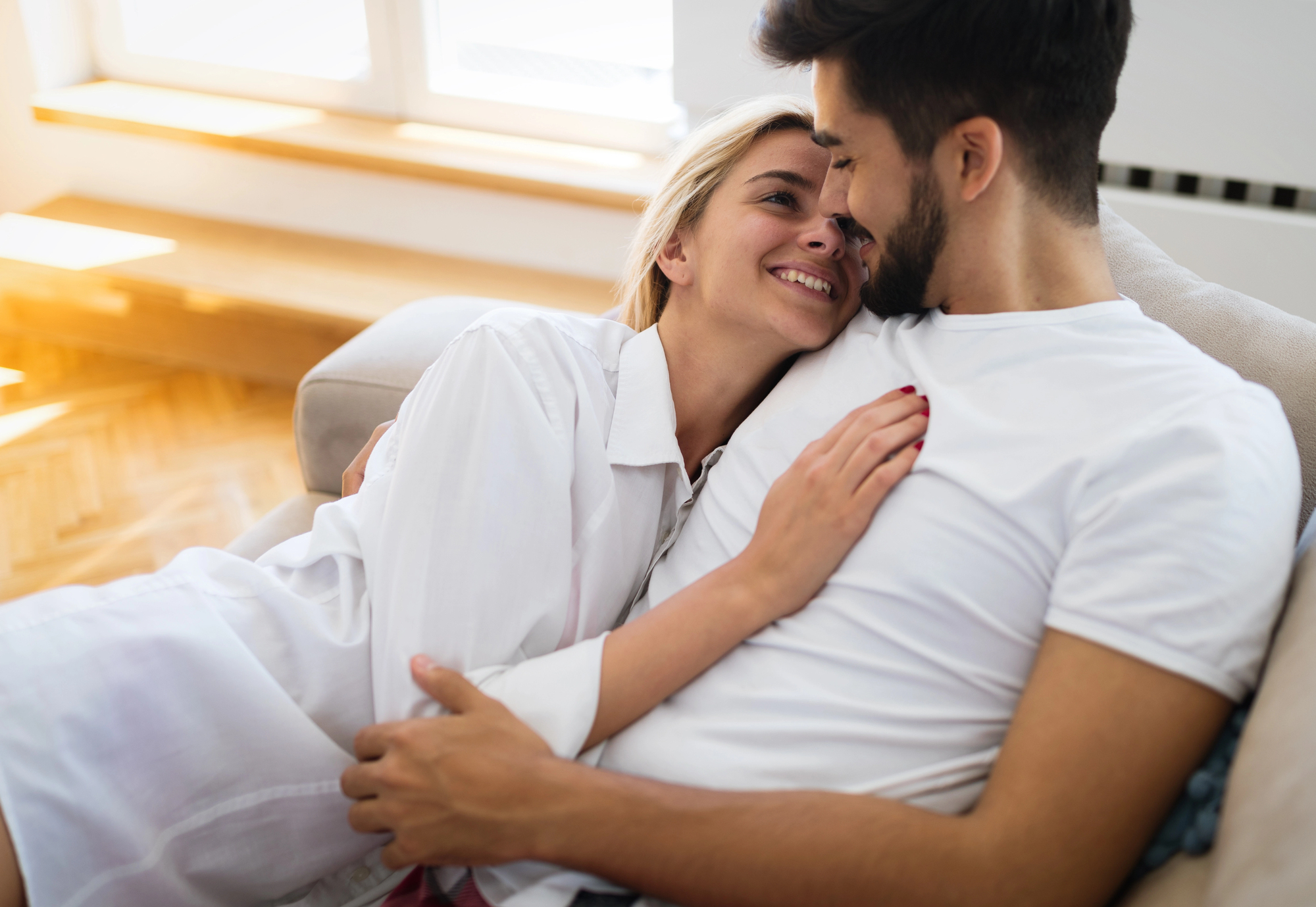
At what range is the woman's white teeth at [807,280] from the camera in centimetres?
134

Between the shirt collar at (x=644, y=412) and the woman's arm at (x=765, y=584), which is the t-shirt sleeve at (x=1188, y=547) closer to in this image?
the woman's arm at (x=765, y=584)

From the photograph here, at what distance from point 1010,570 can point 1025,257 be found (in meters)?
0.38

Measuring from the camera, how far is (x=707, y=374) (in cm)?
142

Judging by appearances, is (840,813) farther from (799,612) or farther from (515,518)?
(515,518)

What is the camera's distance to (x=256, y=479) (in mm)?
2629

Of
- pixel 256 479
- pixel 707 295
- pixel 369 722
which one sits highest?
pixel 707 295

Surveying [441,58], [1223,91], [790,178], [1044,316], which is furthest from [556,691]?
[441,58]

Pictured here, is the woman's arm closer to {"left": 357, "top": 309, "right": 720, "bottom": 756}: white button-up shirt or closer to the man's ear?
{"left": 357, "top": 309, "right": 720, "bottom": 756}: white button-up shirt

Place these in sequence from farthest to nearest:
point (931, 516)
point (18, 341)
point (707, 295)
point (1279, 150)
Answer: point (18, 341), point (1279, 150), point (707, 295), point (931, 516)

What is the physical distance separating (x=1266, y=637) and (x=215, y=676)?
40.2 inches

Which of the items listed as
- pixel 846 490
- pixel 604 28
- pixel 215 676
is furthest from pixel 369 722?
pixel 604 28

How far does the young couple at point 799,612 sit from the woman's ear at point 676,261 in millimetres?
240

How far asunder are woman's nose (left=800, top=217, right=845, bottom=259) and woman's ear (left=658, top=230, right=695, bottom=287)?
7.6 inches

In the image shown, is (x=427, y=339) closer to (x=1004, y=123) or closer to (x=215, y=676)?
(x=215, y=676)
